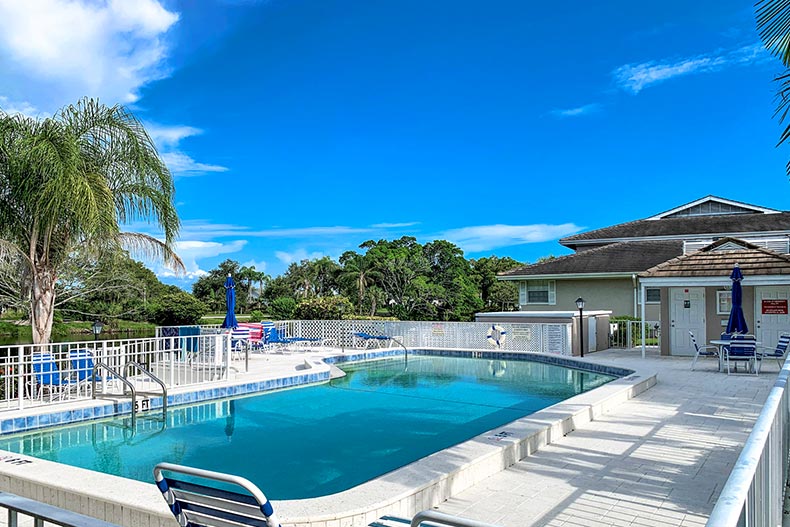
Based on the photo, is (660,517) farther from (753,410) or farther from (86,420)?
(86,420)

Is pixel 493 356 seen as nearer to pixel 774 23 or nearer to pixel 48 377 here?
pixel 48 377

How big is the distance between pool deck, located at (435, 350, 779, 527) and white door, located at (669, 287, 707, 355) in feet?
25.7

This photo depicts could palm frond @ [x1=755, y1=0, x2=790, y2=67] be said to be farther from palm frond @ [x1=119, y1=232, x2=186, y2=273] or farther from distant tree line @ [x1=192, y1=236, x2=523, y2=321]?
distant tree line @ [x1=192, y1=236, x2=523, y2=321]

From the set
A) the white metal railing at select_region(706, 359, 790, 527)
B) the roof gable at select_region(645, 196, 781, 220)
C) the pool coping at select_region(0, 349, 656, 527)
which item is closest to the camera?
the white metal railing at select_region(706, 359, 790, 527)

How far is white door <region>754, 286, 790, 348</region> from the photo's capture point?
16.8 metres

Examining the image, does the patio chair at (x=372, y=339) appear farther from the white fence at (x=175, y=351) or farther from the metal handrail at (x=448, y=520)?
the metal handrail at (x=448, y=520)

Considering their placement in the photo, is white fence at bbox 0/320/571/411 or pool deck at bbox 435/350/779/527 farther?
white fence at bbox 0/320/571/411

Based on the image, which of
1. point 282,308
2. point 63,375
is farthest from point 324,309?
point 63,375

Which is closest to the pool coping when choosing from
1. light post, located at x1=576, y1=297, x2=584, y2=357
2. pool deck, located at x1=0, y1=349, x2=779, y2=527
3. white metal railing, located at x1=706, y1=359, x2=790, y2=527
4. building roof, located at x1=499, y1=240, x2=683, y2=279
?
pool deck, located at x1=0, y1=349, x2=779, y2=527

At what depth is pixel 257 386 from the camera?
12.9m

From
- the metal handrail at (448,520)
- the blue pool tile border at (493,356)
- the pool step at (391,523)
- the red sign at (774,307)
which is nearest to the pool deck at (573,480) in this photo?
the pool step at (391,523)

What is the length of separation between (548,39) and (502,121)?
43.3 ft

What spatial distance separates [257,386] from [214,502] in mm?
10162

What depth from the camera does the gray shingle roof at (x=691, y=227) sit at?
28.3m
